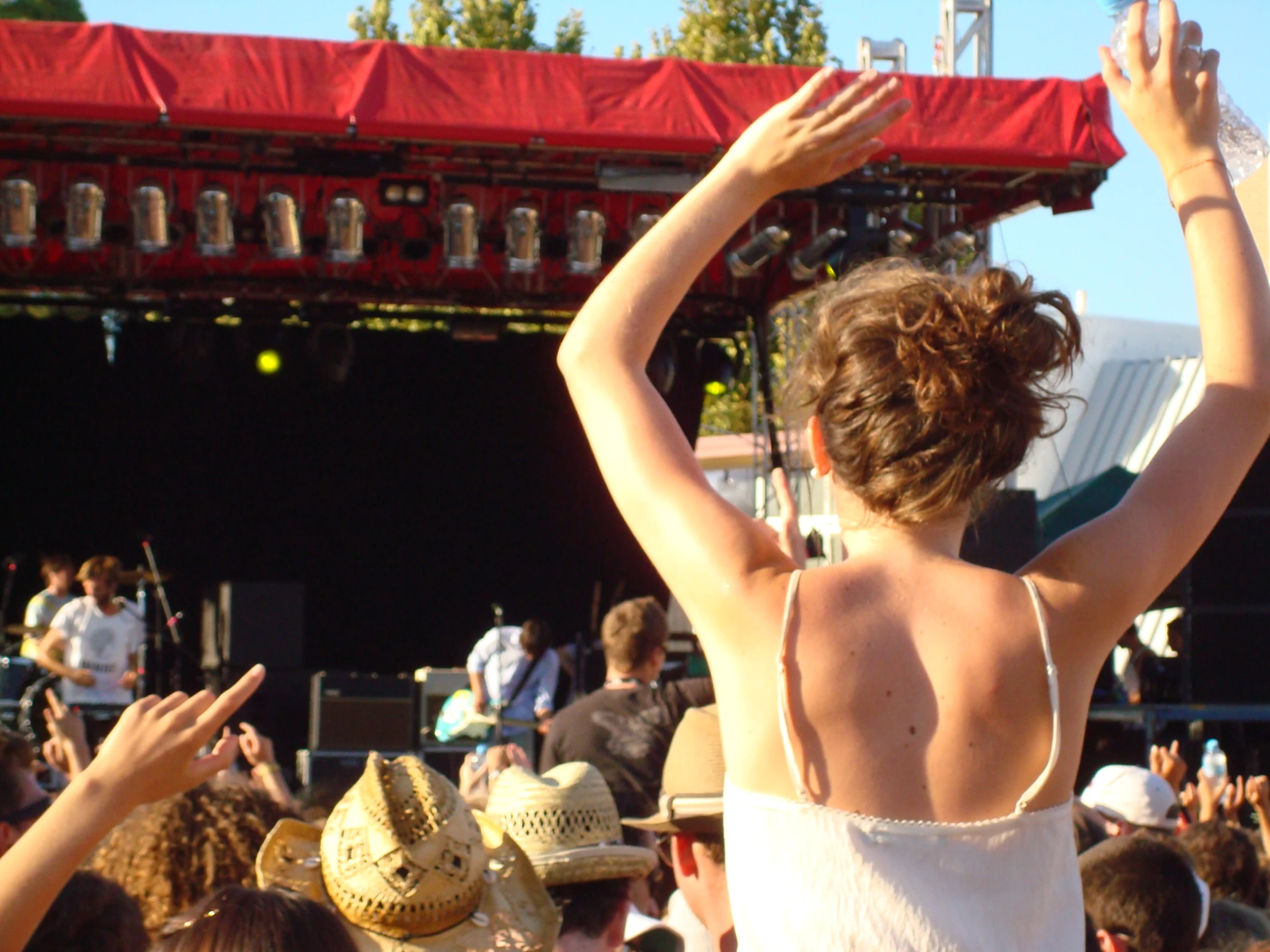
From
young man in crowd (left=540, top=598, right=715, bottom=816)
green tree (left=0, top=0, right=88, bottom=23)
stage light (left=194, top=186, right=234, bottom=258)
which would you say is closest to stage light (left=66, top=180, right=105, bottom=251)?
stage light (left=194, top=186, right=234, bottom=258)

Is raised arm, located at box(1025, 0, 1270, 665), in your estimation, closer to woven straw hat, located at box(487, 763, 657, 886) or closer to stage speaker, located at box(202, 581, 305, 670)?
woven straw hat, located at box(487, 763, 657, 886)

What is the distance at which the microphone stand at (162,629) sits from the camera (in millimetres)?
10523

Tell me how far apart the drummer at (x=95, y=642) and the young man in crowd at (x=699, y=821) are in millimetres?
7556

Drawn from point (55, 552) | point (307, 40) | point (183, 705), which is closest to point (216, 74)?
point (307, 40)

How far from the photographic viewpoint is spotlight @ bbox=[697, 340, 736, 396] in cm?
1169

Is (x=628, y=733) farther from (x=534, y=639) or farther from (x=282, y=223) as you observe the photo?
(x=282, y=223)

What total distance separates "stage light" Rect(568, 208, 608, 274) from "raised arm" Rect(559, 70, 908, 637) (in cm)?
820

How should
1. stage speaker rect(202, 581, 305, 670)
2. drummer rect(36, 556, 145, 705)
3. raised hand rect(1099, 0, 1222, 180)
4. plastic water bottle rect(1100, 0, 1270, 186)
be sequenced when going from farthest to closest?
stage speaker rect(202, 581, 305, 670), drummer rect(36, 556, 145, 705), plastic water bottle rect(1100, 0, 1270, 186), raised hand rect(1099, 0, 1222, 180)

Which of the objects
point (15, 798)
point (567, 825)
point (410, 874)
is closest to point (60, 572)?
point (15, 798)

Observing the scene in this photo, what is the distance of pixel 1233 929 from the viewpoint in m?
2.60

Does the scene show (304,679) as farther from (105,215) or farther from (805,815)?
(805,815)

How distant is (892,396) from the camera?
119cm

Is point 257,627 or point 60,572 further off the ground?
point 60,572

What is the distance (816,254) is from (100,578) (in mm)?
4718
